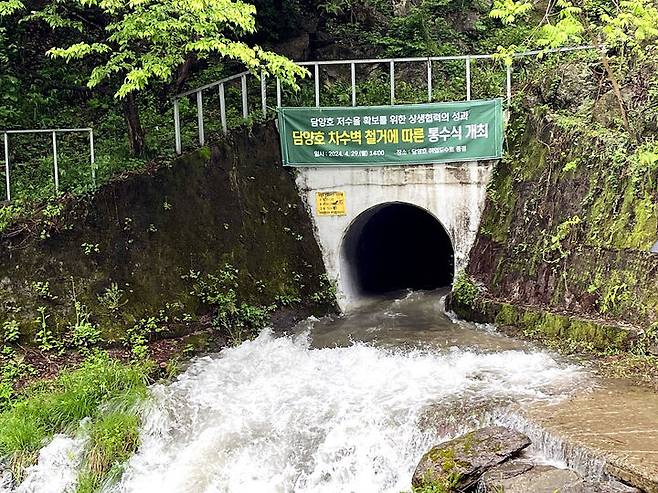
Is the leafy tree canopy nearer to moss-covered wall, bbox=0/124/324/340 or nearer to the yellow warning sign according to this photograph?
moss-covered wall, bbox=0/124/324/340

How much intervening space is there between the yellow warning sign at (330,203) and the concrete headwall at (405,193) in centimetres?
8

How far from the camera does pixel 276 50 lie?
14625 millimetres

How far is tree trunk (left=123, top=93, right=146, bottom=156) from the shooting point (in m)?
10.6

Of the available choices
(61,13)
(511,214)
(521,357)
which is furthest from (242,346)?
(61,13)

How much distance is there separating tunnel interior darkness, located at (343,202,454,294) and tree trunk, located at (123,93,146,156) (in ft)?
15.4

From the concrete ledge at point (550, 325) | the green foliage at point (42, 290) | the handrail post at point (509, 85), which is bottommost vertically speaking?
the concrete ledge at point (550, 325)

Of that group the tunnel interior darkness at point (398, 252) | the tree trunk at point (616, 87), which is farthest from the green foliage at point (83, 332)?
the tree trunk at point (616, 87)

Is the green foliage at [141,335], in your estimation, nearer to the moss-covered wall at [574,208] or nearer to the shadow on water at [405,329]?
the shadow on water at [405,329]

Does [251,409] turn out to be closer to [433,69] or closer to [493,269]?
[493,269]

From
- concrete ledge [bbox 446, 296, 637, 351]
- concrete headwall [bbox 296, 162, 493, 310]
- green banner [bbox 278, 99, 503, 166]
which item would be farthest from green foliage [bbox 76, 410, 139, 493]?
green banner [bbox 278, 99, 503, 166]

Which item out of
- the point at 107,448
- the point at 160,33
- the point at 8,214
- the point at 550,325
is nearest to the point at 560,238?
the point at 550,325

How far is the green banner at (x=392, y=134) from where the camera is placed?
11.5 m

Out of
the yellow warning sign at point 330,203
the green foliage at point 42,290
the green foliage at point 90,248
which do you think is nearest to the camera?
the green foliage at point 42,290

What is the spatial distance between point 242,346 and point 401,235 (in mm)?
8683
